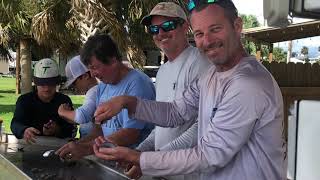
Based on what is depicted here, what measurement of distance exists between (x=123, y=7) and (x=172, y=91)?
27.6 feet

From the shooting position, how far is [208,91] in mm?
1883

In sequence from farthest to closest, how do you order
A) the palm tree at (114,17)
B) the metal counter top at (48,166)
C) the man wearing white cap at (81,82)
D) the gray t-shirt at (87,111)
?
the palm tree at (114,17), the man wearing white cap at (81,82), the gray t-shirt at (87,111), the metal counter top at (48,166)

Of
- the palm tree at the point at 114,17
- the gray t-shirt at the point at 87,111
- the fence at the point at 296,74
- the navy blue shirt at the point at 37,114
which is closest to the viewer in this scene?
the gray t-shirt at the point at 87,111

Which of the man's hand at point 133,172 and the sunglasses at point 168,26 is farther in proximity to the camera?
the sunglasses at point 168,26

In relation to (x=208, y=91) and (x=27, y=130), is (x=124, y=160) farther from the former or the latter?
(x=27, y=130)

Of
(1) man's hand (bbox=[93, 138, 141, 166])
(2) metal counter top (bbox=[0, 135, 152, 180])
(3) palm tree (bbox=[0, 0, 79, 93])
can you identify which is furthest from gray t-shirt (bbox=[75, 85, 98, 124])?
(3) palm tree (bbox=[0, 0, 79, 93])

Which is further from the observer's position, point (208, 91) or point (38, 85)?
point (38, 85)

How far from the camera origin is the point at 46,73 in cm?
389

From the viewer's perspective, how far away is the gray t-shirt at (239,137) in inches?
65.8

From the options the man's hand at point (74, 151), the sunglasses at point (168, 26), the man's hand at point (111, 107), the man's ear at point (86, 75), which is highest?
the sunglasses at point (168, 26)

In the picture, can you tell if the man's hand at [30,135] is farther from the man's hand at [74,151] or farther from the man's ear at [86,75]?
the man's hand at [74,151]

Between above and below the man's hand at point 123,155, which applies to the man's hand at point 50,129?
below

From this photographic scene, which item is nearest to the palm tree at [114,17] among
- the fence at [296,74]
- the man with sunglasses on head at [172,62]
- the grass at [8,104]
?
the grass at [8,104]

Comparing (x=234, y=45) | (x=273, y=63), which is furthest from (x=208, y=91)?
(x=273, y=63)
